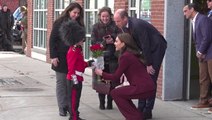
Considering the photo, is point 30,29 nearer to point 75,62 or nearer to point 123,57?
point 75,62

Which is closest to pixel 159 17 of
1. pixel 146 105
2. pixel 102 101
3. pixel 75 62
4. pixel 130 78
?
pixel 102 101

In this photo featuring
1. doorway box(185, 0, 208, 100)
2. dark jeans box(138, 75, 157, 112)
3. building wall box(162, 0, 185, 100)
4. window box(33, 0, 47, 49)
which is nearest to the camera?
dark jeans box(138, 75, 157, 112)

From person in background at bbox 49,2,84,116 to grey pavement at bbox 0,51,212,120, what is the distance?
31 centimetres

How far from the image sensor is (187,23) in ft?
32.2

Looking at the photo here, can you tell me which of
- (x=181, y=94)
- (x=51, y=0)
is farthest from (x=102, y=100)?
(x=51, y=0)

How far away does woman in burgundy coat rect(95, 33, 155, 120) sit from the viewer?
6820 mm

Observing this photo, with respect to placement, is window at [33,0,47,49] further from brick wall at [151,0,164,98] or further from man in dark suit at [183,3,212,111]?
man in dark suit at [183,3,212,111]

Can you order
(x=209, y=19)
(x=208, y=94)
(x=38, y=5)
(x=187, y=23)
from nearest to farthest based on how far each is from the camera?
(x=209, y=19) → (x=208, y=94) → (x=187, y=23) → (x=38, y=5)

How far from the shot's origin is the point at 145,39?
25.0 ft

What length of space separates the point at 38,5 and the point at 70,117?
11.7 meters

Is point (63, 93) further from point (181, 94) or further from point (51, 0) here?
point (51, 0)

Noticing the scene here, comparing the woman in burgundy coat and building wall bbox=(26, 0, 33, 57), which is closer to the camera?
the woman in burgundy coat

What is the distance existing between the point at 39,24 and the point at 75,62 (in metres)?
11.5

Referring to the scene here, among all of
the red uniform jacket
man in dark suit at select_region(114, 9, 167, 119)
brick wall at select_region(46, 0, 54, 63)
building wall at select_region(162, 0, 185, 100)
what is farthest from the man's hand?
brick wall at select_region(46, 0, 54, 63)
